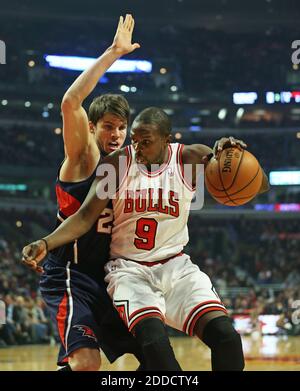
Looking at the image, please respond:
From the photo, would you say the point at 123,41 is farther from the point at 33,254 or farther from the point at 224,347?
the point at 224,347

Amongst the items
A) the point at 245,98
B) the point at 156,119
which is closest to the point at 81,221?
the point at 156,119

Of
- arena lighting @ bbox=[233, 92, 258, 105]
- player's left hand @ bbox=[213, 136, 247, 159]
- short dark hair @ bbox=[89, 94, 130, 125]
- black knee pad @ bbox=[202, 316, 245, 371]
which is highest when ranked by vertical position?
arena lighting @ bbox=[233, 92, 258, 105]

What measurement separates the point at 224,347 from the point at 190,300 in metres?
0.37

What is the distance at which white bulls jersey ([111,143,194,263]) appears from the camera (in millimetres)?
4418

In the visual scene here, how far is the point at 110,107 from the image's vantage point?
15.3ft

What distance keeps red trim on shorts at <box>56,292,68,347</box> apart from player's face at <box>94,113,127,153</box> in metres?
1.02

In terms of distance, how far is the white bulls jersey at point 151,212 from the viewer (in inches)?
174

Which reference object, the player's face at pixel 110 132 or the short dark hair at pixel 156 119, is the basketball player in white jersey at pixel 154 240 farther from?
the player's face at pixel 110 132

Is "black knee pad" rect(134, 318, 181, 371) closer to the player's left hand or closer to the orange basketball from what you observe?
the orange basketball

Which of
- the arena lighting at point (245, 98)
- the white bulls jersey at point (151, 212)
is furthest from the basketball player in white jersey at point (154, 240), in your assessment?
the arena lighting at point (245, 98)

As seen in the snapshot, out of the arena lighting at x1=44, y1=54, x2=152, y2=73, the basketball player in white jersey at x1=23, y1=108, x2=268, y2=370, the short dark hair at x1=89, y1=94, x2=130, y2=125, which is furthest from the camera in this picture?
the arena lighting at x1=44, y1=54, x2=152, y2=73

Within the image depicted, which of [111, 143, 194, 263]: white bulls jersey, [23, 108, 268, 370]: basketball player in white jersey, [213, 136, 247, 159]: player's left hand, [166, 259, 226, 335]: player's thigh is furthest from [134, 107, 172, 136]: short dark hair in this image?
[166, 259, 226, 335]: player's thigh

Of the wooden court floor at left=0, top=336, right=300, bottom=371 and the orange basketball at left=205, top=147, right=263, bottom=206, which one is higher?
the orange basketball at left=205, top=147, right=263, bottom=206

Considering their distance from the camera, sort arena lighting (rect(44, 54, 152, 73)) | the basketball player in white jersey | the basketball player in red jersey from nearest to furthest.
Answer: the basketball player in white jersey, the basketball player in red jersey, arena lighting (rect(44, 54, 152, 73))
